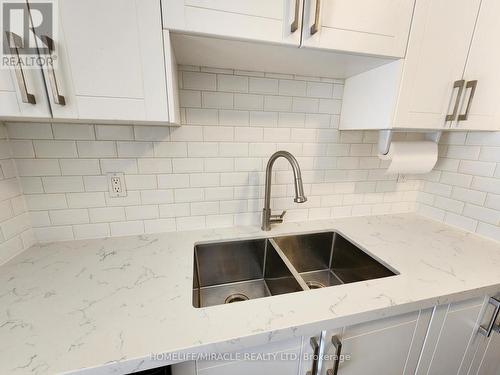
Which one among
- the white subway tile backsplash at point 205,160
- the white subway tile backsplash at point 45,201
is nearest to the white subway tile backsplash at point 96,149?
the white subway tile backsplash at point 205,160

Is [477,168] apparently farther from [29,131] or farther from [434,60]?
[29,131]

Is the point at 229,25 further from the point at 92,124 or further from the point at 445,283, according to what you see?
the point at 445,283

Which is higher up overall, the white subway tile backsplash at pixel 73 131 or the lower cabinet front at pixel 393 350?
the white subway tile backsplash at pixel 73 131

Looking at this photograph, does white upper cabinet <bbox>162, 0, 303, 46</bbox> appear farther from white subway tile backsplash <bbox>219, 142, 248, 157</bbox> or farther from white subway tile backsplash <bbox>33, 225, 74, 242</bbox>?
white subway tile backsplash <bbox>33, 225, 74, 242</bbox>

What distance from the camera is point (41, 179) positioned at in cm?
90

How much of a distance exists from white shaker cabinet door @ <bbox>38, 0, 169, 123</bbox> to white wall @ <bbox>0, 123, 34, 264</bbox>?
0.45 meters

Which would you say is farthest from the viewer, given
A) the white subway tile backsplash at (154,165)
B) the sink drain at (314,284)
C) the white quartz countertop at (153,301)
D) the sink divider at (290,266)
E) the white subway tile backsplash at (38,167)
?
the sink drain at (314,284)

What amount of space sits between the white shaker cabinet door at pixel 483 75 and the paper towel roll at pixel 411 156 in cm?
20

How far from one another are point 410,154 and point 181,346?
4.30 feet

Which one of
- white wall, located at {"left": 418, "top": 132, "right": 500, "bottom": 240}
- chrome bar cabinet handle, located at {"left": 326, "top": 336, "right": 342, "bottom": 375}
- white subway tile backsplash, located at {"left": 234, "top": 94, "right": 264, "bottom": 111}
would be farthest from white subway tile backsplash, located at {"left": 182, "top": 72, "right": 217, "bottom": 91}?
white wall, located at {"left": 418, "top": 132, "right": 500, "bottom": 240}

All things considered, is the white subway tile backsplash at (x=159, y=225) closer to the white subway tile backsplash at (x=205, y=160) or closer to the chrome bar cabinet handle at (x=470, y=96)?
the white subway tile backsplash at (x=205, y=160)

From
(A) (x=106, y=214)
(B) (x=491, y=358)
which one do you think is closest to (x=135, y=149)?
(A) (x=106, y=214)

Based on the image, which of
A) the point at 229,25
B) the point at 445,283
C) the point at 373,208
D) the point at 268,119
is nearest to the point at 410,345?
the point at 445,283

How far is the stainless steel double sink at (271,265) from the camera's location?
994 millimetres
